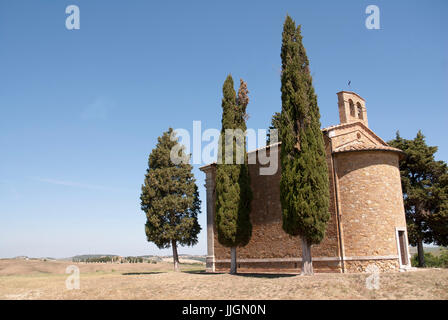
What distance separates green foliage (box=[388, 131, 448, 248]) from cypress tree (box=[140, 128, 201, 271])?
16.7 m

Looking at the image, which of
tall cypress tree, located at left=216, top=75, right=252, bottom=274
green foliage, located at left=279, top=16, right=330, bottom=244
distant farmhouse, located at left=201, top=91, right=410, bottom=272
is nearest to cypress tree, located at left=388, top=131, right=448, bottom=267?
distant farmhouse, located at left=201, top=91, right=410, bottom=272

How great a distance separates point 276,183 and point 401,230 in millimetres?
7512

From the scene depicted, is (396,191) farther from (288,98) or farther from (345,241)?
(288,98)

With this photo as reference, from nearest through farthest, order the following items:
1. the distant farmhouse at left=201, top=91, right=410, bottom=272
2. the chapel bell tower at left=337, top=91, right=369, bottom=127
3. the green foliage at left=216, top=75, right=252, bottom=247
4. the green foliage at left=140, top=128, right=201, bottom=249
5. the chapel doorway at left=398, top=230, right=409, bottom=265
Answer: the distant farmhouse at left=201, top=91, right=410, bottom=272
the chapel doorway at left=398, top=230, right=409, bottom=265
the green foliage at left=216, top=75, right=252, bottom=247
the chapel bell tower at left=337, top=91, right=369, bottom=127
the green foliage at left=140, top=128, right=201, bottom=249

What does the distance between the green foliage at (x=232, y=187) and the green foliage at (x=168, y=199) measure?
25.0ft

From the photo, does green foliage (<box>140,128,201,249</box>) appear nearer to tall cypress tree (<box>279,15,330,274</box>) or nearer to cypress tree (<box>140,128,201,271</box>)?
cypress tree (<box>140,128,201,271</box>)

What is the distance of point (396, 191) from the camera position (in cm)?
1909

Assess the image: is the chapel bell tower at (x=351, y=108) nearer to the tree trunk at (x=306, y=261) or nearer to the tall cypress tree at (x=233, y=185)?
the tall cypress tree at (x=233, y=185)

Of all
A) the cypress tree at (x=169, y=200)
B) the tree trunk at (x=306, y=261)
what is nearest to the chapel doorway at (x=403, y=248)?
the tree trunk at (x=306, y=261)

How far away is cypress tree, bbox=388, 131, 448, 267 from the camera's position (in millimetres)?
25156

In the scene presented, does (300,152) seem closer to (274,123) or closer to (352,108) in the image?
(352,108)

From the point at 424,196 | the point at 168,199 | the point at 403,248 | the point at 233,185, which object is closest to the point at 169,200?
the point at 168,199
